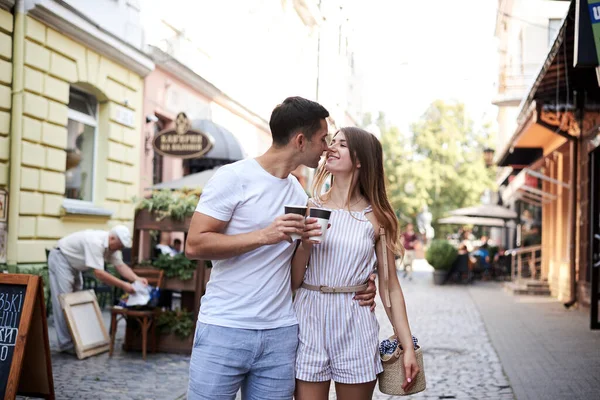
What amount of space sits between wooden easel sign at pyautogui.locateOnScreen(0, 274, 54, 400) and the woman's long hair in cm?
234

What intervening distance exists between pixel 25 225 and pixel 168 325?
3.45m

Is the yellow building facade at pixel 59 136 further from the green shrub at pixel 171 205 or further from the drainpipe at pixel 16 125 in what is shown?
→ the green shrub at pixel 171 205

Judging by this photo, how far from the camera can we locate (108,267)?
12250 mm

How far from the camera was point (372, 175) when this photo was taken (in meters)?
3.36

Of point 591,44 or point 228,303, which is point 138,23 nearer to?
point 591,44

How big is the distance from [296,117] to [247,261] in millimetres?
587

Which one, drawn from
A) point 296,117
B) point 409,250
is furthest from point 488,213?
→ point 296,117

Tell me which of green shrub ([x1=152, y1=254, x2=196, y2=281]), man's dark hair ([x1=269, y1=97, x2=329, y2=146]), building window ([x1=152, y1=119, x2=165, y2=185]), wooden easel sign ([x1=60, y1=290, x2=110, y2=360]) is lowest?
wooden easel sign ([x1=60, y1=290, x2=110, y2=360])

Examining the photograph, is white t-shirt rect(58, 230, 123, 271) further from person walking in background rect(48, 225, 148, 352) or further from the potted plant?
the potted plant

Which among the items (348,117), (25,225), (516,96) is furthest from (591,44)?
(516,96)

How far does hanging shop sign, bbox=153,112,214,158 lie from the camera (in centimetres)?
1529

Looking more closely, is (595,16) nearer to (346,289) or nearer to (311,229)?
(346,289)

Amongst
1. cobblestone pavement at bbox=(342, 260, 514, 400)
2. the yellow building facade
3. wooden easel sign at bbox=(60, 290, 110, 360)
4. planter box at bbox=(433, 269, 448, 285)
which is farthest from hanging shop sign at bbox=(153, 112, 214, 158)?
planter box at bbox=(433, 269, 448, 285)

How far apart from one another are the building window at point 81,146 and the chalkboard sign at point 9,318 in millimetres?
7895
